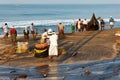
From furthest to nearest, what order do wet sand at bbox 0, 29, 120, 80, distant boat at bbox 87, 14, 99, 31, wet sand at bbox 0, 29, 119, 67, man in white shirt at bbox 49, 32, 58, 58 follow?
distant boat at bbox 87, 14, 99, 31 < wet sand at bbox 0, 29, 119, 67 < man in white shirt at bbox 49, 32, 58, 58 < wet sand at bbox 0, 29, 120, 80

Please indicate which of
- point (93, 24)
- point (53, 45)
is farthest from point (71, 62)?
point (93, 24)

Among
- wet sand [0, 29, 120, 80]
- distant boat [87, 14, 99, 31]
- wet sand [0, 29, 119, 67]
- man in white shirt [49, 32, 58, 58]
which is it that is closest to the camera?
wet sand [0, 29, 120, 80]

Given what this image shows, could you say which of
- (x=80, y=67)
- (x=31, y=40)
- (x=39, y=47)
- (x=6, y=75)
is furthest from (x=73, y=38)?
(x=6, y=75)

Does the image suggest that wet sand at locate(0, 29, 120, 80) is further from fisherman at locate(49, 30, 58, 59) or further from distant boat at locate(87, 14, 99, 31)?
distant boat at locate(87, 14, 99, 31)

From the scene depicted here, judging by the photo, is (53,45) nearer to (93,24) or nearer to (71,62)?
(71,62)

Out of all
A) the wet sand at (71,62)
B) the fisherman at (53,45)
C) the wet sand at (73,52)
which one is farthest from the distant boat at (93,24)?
the fisherman at (53,45)

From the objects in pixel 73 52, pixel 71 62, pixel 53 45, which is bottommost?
pixel 71 62

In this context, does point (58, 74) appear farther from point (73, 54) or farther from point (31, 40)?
point (31, 40)

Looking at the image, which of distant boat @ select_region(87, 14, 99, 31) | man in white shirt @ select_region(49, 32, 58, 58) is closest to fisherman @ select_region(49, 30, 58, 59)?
man in white shirt @ select_region(49, 32, 58, 58)

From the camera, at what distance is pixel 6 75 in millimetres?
17766

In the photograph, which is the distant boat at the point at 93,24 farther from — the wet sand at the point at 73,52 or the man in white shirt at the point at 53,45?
the man in white shirt at the point at 53,45

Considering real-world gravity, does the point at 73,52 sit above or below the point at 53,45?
below

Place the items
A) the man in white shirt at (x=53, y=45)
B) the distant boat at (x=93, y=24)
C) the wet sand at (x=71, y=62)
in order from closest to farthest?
the wet sand at (x=71, y=62)
the man in white shirt at (x=53, y=45)
the distant boat at (x=93, y=24)

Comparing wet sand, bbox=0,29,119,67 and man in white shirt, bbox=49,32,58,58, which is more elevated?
man in white shirt, bbox=49,32,58,58
